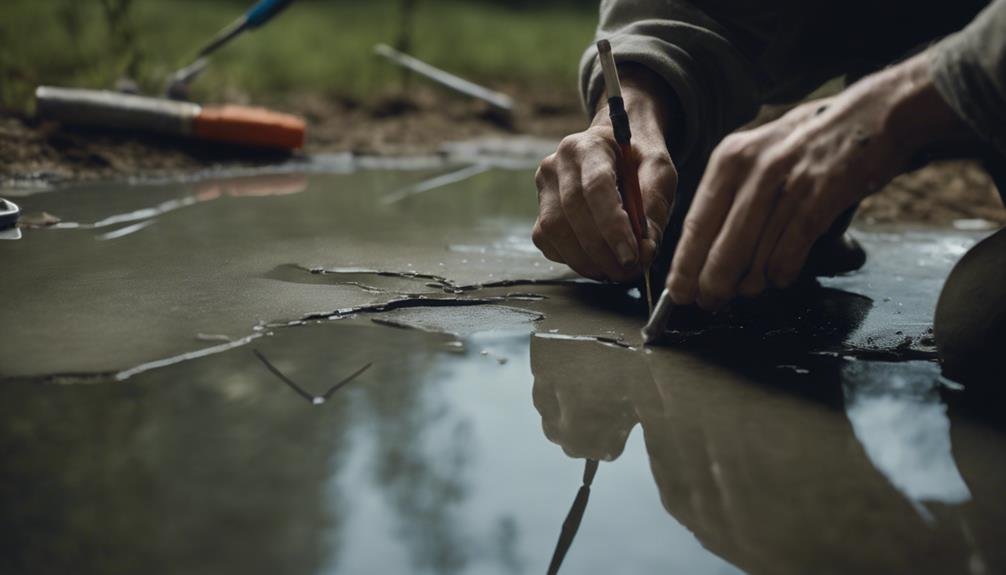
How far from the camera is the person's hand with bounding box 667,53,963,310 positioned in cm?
110

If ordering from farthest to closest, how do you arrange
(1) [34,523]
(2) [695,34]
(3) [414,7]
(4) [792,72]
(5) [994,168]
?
(3) [414,7] → (4) [792,72] → (2) [695,34] → (5) [994,168] → (1) [34,523]

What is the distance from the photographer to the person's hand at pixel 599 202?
1.38 m

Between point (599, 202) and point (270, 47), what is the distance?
4.74 metres

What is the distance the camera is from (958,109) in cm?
107

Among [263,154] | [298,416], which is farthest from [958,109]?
[263,154]

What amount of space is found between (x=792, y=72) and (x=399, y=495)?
4.72 ft

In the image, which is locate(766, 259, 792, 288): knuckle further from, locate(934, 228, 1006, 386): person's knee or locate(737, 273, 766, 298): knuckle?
locate(934, 228, 1006, 386): person's knee

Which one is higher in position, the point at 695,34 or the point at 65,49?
the point at 695,34

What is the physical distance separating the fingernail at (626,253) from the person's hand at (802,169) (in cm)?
19

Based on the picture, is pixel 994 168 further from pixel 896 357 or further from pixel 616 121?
pixel 616 121

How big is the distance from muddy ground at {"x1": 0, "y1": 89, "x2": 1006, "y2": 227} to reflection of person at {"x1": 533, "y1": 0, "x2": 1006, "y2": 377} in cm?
94

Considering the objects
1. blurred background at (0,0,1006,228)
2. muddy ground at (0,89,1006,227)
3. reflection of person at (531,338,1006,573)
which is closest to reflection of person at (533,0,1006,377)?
reflection of person at (531,338,1006,573)

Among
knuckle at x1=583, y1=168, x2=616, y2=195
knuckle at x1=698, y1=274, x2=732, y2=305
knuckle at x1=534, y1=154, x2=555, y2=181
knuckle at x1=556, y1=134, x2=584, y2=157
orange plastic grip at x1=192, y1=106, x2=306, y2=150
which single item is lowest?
orange plastic grip at x1=192, y1=106, x2=306, y2=150

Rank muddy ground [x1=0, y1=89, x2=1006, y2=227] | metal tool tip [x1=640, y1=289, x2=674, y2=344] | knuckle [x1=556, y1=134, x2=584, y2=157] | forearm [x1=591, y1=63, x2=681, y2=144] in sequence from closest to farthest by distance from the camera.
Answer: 1. metal tool tip [x1=640, y1=289, x2=674, y2=344]
2. knuckle [x1=556, y1=134, x2=584, y2=157]
3. forearm [x1=591, y1=63, x2=681, y2=144]
4. muddy ground [x1=0, y1=89, x2=1006, y2=227]
